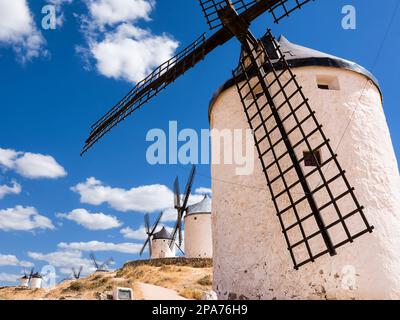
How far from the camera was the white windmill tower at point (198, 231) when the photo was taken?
21.7m

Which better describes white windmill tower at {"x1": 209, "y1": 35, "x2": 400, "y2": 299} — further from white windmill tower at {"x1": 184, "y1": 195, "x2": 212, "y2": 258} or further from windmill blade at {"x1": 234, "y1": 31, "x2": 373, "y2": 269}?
white windmill tower at {"x1": 184, "y1": 195, "x2": 212, "y2": 258}

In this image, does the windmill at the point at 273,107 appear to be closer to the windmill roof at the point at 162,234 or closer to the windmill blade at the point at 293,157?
the windmill blade at the point at 293,157

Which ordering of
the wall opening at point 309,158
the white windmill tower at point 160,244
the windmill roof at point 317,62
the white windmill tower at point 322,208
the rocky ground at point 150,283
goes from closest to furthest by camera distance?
the white windmill tower at point 322,208 → the wall opening at point 309,158 → the windmill roof at point 317,62 → the rocky ground at point 150,283 → the white windmill tower at point 160,244

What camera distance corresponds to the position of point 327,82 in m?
7.29

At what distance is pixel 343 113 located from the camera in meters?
6.65

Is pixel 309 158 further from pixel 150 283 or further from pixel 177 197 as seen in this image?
pixel 177 197

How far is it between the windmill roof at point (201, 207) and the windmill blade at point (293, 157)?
16.2m

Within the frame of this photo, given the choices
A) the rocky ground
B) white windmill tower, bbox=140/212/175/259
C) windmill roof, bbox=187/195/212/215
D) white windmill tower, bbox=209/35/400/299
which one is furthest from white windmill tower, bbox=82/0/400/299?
white windmill tower, bbox=140/212/175/259

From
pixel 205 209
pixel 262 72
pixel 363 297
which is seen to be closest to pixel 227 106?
pixel 262 72

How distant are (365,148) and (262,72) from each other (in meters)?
2.60

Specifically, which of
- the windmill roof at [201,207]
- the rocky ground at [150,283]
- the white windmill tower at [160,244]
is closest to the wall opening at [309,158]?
the rocky ground at [150,283]

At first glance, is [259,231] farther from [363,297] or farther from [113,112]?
[113,112]

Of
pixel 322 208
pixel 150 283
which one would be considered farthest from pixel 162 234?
pixel 322 208

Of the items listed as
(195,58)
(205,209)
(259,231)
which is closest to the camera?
(259,231)
